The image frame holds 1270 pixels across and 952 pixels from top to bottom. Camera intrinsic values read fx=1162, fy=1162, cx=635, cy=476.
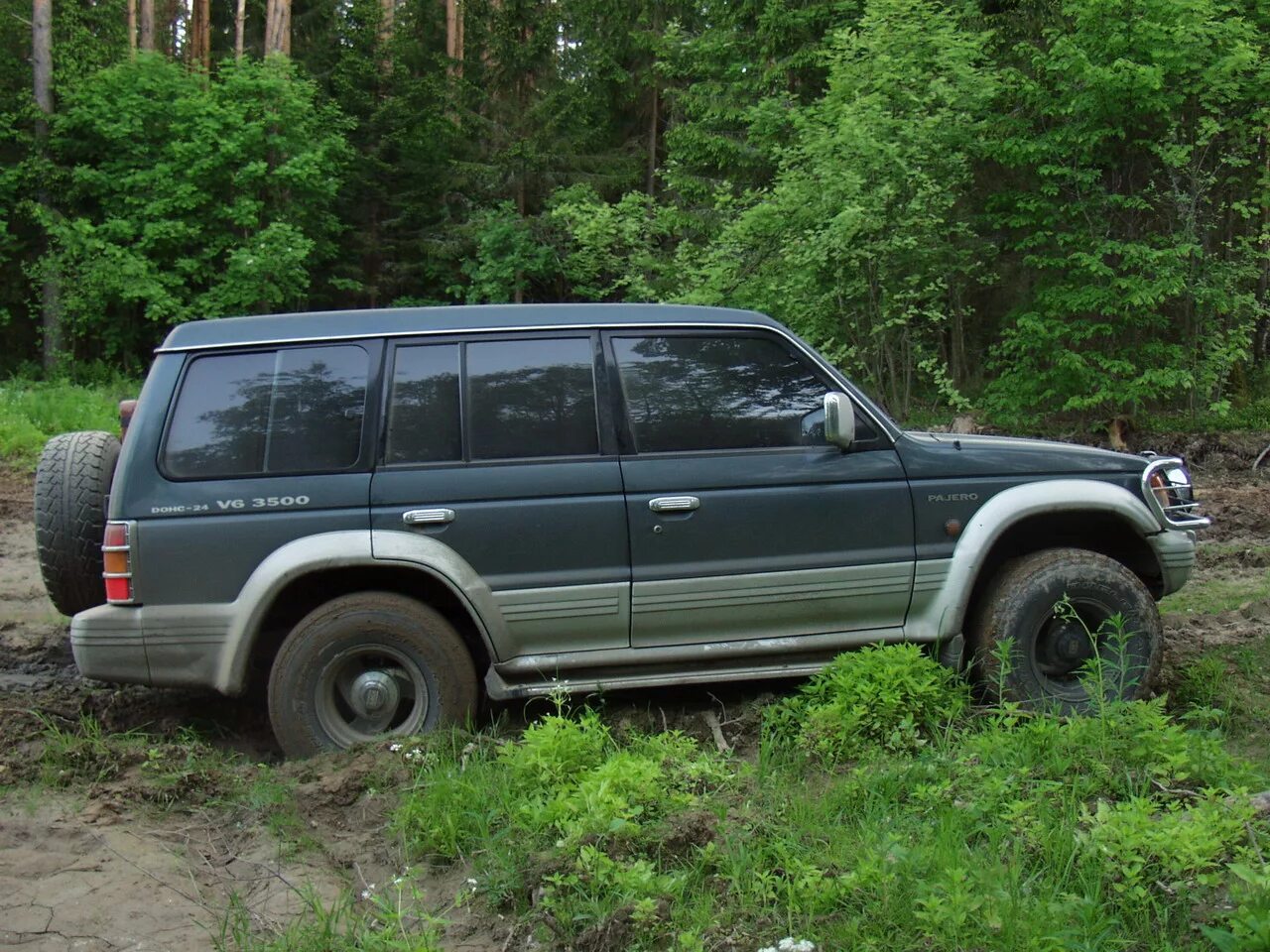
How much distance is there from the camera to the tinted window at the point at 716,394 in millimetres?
5242

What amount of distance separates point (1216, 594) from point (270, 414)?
6373 mm

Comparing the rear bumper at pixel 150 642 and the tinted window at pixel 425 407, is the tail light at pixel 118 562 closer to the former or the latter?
the rear bumper at pixel 150 642

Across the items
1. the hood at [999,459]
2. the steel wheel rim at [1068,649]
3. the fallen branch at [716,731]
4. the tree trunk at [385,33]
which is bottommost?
the fallen branch at [716,731]

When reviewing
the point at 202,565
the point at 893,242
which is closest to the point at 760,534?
the point at 202,565

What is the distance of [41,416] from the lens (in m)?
16.9

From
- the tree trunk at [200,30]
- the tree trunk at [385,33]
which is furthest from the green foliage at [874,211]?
the tree trunk at [200,30]

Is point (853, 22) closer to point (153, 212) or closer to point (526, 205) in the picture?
point (526, 205)

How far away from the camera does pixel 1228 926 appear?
3193 mm

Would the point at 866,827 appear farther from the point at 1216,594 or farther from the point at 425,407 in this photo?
the point at 1216,594

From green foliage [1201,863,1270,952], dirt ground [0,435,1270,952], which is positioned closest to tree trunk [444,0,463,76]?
dirt ground [0,435,1270,952]

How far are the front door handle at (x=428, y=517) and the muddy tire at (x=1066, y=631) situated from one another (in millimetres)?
2499

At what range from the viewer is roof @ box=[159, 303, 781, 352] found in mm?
5090

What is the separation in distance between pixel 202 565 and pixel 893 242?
8519 millimetres

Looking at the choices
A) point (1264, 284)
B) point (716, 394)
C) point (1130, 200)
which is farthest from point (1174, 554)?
point (1264, 284)
